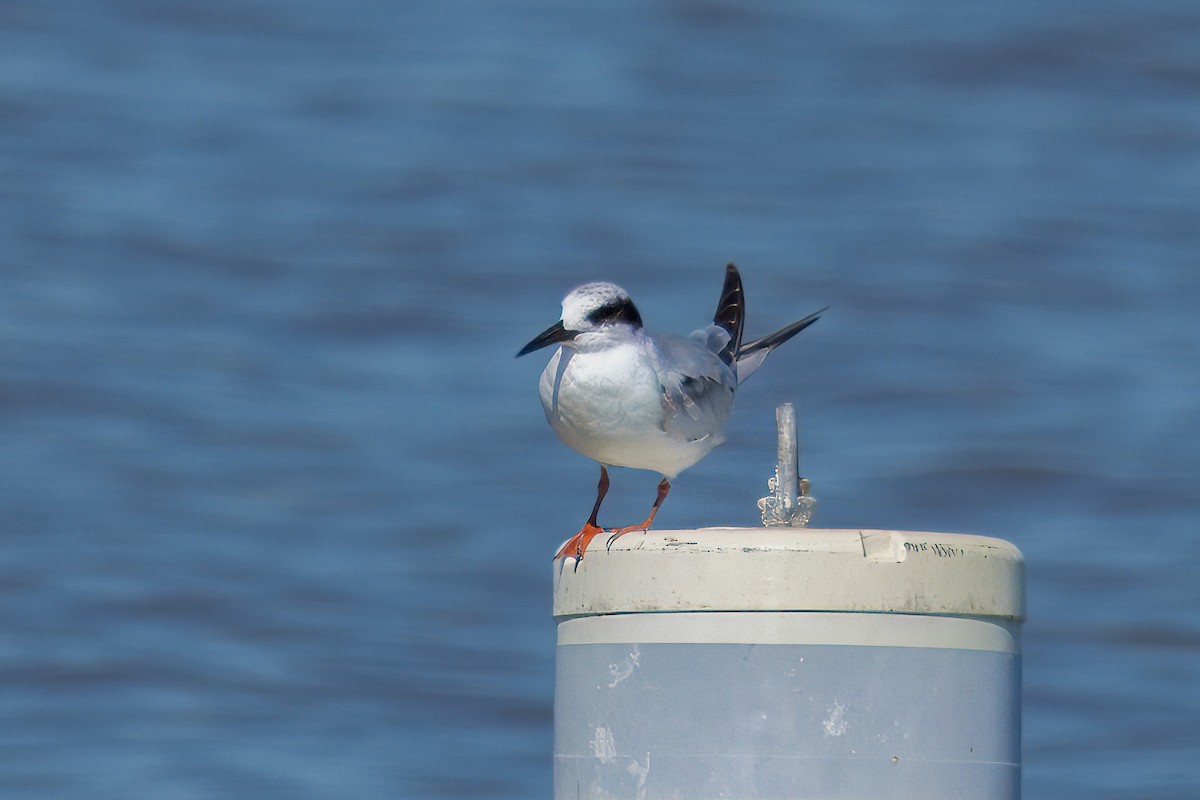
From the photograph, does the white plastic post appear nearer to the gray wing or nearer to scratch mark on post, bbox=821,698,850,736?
scratch mark on post, bbox=821,698,850,736

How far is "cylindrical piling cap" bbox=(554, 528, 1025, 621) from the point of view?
303 cm

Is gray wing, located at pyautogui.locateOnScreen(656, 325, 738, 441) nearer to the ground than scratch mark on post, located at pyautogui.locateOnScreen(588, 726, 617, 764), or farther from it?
farther from it

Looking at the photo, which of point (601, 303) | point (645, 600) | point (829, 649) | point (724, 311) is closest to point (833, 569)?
point (829, 649)

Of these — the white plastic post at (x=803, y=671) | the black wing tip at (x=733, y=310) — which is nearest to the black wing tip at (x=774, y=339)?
the black wing tip at (x=733, y=310)

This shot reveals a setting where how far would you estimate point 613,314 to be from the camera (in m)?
4.21

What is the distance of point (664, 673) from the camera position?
3094mm

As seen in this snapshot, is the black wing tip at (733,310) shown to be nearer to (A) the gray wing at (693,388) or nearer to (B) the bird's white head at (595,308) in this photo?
(A) the gray wing at (693,388)

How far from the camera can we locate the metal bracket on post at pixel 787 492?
3.52 meters

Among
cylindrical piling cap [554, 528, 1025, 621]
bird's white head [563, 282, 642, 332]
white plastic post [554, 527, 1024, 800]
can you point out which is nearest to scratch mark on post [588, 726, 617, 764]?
white plastic post [554, 527, 1024, 800]

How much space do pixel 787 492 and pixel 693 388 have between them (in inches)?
31.8

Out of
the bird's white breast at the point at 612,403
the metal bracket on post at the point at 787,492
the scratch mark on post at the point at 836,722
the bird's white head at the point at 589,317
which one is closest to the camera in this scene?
the scratch mark on post at the point at 836,722

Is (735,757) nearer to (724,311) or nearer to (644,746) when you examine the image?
(644,746)

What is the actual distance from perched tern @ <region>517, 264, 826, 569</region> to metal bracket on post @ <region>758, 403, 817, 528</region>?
1.77 ft

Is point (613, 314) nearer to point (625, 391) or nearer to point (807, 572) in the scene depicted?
point (625, 391)
